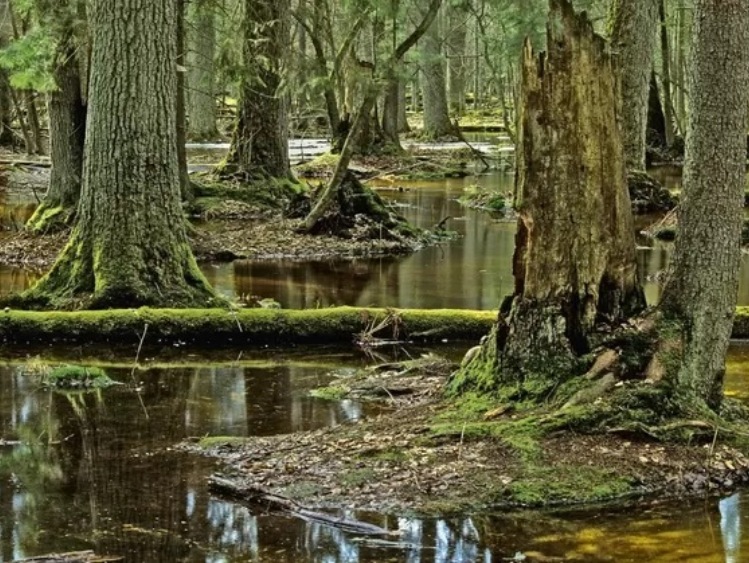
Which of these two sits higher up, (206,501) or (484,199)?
(484,199)

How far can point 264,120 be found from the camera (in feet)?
62.6

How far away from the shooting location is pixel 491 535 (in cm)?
519

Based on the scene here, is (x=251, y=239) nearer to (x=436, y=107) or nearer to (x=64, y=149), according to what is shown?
(x=64, y=149)

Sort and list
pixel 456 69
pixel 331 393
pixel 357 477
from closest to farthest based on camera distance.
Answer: pixel 357 477 → pixel 331 393 → pixel 456 69

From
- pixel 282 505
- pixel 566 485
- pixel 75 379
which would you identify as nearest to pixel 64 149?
pixel 75 379

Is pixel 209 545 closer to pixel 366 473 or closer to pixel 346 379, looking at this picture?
pixel 366 473

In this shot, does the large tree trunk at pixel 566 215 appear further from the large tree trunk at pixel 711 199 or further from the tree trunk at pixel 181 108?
the tree trunk at pixel 181 108

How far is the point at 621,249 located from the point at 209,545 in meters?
3.22

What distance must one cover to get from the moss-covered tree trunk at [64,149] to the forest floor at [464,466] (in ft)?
32.2

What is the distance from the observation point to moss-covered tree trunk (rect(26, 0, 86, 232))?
51.2ft

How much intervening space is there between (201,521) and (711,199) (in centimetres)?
345

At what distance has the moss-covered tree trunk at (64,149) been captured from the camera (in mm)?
15609

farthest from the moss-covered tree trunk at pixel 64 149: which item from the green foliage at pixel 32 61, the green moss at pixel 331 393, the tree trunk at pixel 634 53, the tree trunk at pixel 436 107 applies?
the tree trunk at pixel 436 107

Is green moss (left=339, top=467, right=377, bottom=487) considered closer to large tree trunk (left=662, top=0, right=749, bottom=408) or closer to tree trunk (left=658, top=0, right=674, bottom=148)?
large tree trunk (left=662, top=0, right=749, bottom=408)
